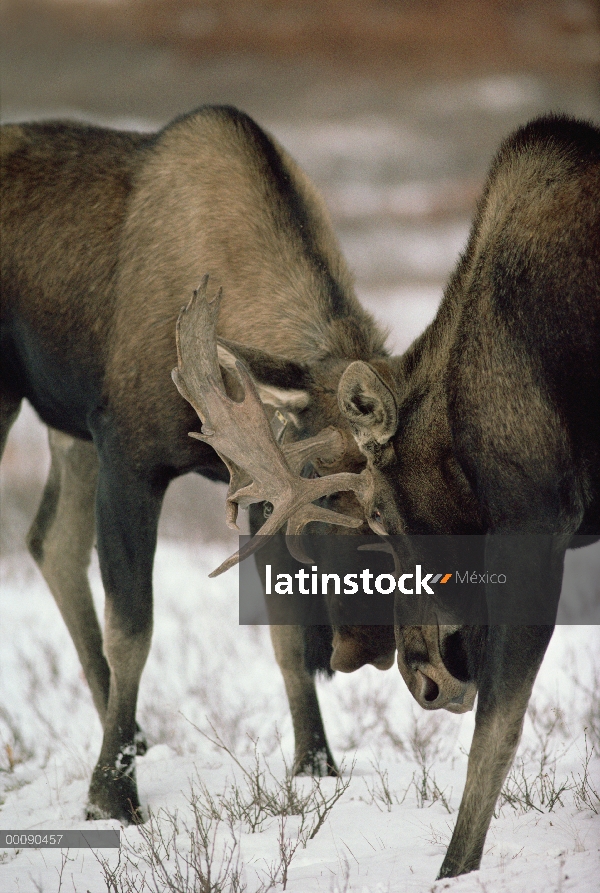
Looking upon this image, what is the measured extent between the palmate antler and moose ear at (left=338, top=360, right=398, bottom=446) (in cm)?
15

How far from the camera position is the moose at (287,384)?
2926 mm

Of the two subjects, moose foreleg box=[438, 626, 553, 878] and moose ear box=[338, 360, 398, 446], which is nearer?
moose foreleg box=[438, 626, 553, 878]

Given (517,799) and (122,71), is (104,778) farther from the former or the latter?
(122,71)

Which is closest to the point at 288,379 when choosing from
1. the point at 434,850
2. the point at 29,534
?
the point at 434,850

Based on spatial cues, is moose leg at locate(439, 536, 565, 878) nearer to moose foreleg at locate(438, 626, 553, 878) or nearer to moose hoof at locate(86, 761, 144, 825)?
moose foreleg at locate(438, 626, 553, 878)

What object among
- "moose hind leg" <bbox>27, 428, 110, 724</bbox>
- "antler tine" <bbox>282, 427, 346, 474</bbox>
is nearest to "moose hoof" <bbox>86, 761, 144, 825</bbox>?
"moose hind leg" <bbox>27, 428, 110, 724</bbox>

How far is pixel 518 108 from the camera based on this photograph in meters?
4.21

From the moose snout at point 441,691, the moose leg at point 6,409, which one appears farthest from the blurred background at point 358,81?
the moose snout at point 441,691

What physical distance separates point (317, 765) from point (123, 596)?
3.31 feet

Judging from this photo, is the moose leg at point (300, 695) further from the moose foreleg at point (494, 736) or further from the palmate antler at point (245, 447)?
the moose foreleg at point (494, 736)

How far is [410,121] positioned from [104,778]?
2.81 metres

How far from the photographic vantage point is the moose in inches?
115
